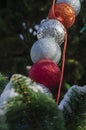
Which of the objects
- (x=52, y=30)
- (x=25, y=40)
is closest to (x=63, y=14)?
(x=52, y=30)

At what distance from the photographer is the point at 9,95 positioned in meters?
0.37

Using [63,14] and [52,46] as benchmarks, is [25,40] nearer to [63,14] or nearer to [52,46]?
[63,14]

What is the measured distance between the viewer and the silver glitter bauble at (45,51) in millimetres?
737

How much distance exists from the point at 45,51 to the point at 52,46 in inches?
0.6

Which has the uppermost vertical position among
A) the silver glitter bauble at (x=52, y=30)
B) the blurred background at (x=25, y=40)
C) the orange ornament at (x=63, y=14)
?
the blurred background at (x=25, y=40)

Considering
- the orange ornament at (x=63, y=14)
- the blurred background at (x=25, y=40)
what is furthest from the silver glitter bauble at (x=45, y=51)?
the blurred background at (x=25, y=40)

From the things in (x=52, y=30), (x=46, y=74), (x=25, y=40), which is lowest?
(x=46, y=74)

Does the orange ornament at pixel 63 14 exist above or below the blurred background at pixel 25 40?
below

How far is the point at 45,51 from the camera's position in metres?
0.75

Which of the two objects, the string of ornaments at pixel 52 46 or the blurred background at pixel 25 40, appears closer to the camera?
the string of ornaments at pixel 52 46

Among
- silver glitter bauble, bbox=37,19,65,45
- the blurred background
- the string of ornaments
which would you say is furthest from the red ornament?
the blurred background

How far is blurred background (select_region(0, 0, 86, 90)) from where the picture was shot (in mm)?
3010

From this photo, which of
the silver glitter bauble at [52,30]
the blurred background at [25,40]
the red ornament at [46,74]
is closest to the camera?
the red ornament at [46,74]

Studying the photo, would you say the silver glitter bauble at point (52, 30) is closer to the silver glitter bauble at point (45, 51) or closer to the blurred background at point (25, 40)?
the silver glitter bauble at point (45, 51)
